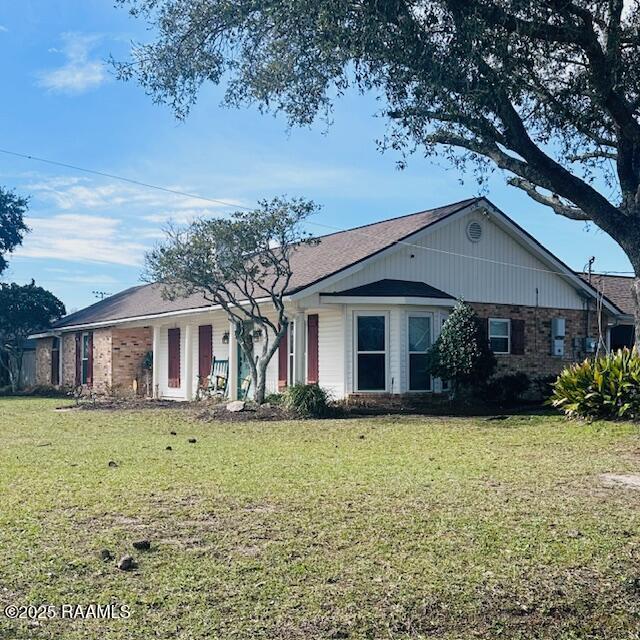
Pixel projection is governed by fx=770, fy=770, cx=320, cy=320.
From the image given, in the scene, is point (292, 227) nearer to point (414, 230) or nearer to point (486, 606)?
point (414, 230)

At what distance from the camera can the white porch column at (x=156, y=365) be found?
2575 centimetres

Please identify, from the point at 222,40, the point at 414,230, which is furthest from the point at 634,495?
the point at 414,230

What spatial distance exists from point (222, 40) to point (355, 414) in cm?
1012

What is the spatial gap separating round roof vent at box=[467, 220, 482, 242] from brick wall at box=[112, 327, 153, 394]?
41.5ft

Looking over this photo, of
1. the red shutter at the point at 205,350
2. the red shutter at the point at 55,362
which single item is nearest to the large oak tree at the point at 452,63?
the red shutter at the point at 205,350

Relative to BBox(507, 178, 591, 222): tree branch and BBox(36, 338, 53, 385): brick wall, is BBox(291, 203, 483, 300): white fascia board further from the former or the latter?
BBox(36, 338, 53, 385): brick wall

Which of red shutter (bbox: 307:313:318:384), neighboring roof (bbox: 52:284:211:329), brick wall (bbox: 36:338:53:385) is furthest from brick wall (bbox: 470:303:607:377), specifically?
brick wall (bbox: 36:338:53:385)

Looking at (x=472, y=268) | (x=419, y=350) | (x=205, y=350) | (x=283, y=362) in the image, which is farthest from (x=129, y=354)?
(x=472, y=268)

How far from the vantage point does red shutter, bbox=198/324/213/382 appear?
2359 centimetres

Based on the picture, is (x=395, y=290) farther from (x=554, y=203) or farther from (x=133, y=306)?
(x=133, y=306)

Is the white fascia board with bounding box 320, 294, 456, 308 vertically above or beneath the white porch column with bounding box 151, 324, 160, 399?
above

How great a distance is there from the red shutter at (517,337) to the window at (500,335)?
12cm

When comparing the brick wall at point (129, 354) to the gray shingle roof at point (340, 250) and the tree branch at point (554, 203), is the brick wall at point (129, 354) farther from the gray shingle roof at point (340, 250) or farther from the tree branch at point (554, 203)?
the tree branch at point (554, 203)

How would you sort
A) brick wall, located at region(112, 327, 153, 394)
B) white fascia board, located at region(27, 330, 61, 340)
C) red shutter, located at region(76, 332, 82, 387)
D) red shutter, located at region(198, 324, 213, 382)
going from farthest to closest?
white fascia board, located at region(27, 330, 61, 340) → red shutter, located at region(76, 332, 82, 387) → brick wall, located at region(112, 327, 153, 394) → red shutter, located at region(198, 324, 213, 382)
